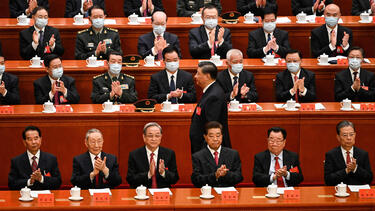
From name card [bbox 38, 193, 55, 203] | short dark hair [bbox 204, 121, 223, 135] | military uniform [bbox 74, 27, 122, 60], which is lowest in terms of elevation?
name card [bbox 38, 193, 55, 203]

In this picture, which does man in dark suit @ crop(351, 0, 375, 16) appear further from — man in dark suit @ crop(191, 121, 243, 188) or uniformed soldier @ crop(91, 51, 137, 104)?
man in dark suit @ crop(191, 121, 243, 188)

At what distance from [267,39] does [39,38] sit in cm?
257

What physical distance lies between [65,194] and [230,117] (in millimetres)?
2082

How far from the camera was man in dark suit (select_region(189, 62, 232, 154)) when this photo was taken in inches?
262

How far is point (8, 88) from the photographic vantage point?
8062 millimetres

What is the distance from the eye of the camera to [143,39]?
885 cm

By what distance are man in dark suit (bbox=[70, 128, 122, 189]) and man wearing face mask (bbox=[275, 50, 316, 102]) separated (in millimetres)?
2346

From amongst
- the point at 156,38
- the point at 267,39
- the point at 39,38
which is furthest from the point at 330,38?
the point at 39,38

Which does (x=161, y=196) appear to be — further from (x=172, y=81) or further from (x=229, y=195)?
(x=172, y=81)

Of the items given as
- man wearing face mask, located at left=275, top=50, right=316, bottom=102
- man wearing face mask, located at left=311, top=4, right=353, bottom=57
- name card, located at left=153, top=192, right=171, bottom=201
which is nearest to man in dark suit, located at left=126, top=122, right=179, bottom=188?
name card, located at left=153, top=192, right=171, bottom=201

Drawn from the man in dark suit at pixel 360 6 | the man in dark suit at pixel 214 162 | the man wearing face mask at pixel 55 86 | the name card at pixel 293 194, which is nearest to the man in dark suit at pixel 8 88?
the man wearing face mask at pixel 55 86

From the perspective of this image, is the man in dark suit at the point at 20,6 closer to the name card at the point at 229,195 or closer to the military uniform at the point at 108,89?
the military uniform at the point at 108,89

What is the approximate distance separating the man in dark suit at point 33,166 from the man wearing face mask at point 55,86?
52.3 inches

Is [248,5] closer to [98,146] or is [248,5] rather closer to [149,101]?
[149,101]
